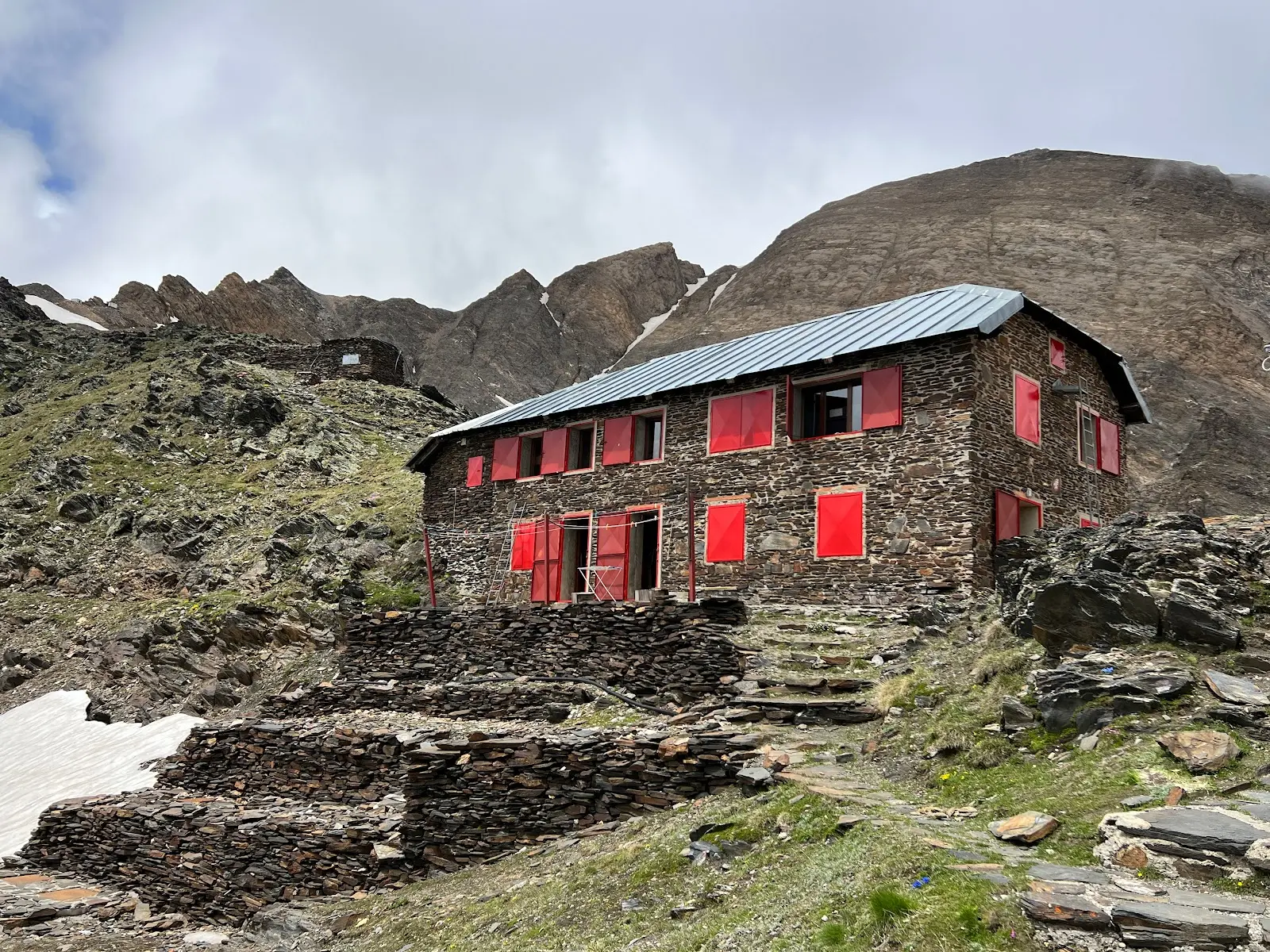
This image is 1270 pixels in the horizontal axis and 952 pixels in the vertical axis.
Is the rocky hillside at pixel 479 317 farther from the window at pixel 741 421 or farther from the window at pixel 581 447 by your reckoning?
the window at pixel 741 421

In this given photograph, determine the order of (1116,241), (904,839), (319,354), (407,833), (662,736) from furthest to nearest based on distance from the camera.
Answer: (1116,241)
(319,354)
(407,833)
(662,736)
(904,839)

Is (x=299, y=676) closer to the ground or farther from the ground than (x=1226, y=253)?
closer to the ground

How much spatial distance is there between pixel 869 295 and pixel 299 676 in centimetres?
7607

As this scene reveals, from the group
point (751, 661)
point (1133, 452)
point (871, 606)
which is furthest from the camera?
point (1133, 452)

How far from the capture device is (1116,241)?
289 feet

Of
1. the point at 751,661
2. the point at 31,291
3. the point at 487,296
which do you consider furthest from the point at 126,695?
the point at 487,296

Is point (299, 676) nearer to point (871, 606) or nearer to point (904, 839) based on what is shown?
point (871, 606)

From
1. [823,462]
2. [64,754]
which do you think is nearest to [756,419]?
[823,462]

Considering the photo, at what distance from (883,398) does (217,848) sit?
55.5 ft

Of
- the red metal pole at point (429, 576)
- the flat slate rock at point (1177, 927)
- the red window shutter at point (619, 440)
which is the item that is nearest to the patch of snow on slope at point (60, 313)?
the red metal pole at point (429, 576)

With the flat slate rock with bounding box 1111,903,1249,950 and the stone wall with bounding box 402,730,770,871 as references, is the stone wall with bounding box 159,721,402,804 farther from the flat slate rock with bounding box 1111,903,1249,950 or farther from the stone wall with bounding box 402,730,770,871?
the flat slate rock with bounding box 1111,903,1249,950

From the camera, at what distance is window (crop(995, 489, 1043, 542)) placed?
20.7 metres

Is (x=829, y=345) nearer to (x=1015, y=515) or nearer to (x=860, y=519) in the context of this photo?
(x=860, y=519)

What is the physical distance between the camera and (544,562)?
90.5 feet
